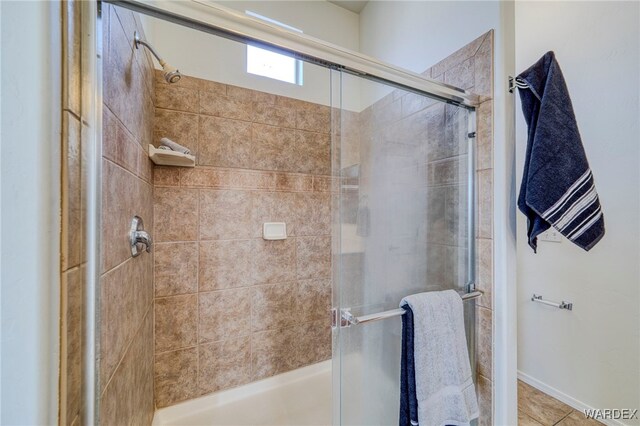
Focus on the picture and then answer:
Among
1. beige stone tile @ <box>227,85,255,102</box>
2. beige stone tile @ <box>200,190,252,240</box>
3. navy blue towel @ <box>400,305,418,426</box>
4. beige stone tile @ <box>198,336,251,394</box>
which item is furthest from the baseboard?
beige stone tile @ <box>227,85,255,102</box>

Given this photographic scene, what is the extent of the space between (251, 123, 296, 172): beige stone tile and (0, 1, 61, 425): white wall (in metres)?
1.23

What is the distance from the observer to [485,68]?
1065mm

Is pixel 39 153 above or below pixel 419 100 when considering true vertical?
below

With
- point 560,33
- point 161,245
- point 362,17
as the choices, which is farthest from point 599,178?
point 161,245

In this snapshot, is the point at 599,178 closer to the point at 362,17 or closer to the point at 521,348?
the point at 521,348

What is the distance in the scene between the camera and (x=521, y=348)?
1.76m

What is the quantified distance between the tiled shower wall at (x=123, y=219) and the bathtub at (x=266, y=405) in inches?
11.6

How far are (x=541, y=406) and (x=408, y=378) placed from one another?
1303 millimetres

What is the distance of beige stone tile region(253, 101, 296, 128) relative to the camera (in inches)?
65.8

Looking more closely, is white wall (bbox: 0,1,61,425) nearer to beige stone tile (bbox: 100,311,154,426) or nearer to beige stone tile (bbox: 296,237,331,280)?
beige stone tile (bbox: 100,311,154,426)

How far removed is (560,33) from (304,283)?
2.24m

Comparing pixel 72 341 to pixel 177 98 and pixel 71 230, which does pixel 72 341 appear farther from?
pixel 177 98

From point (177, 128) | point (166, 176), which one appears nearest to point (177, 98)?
point (177, 128)

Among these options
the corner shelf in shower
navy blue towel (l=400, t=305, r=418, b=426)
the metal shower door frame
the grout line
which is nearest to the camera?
the metal shower door frame
